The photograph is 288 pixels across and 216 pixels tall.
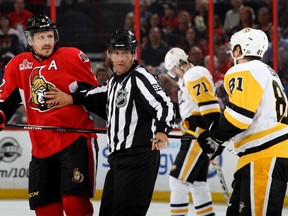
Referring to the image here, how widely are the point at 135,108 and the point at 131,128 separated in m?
0.11

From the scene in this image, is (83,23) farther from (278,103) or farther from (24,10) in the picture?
(278,103)

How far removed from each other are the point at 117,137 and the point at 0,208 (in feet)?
11.6

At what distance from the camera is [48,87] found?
5.61m

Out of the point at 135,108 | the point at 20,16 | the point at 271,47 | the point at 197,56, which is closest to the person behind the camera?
the point at 135,108

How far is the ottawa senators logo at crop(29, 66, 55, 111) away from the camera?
560 cm

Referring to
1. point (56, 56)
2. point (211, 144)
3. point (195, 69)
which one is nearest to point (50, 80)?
point (56, 56)

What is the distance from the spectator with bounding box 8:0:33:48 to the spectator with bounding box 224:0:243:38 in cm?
202

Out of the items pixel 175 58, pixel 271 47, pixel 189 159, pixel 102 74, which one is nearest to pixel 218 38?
pixel 271 47

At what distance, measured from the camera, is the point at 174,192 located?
7.41 m

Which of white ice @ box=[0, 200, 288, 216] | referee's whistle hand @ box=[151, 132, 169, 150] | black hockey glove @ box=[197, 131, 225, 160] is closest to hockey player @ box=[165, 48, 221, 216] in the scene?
white ice @ box=[0, 200, 288, 216]

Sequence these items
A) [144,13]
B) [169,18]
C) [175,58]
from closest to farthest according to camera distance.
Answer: [175,58] < [144,13] < [169,18]

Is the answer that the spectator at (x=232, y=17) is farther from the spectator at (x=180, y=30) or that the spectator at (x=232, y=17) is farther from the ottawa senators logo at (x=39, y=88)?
the ottawa senators logo at (x=39, y=88)

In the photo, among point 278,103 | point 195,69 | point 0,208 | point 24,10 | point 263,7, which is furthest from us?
point 24,10

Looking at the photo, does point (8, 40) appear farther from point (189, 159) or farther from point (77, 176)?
point (77, 176)
